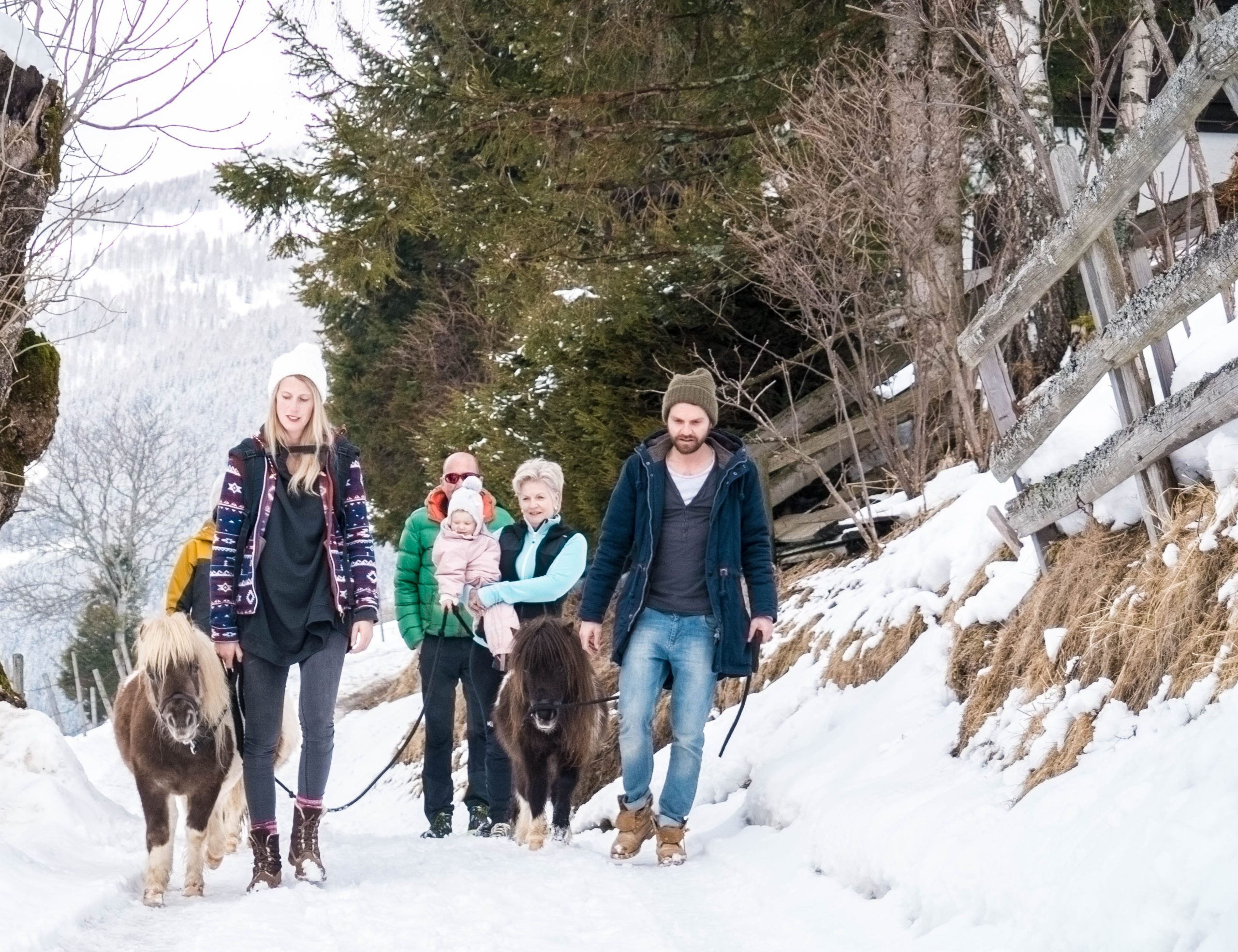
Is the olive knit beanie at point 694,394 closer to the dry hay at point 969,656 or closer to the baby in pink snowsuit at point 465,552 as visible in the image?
the dry hay at point 969,656

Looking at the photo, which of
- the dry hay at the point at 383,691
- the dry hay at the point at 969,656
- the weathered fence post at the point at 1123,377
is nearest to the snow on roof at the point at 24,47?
the weathered fence post at the point at 1123,377

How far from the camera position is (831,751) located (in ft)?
19.5

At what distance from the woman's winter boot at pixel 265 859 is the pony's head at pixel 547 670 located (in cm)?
151

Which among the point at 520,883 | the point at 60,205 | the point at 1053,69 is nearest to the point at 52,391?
the point at 60,205

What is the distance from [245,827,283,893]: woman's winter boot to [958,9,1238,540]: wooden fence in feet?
11.0

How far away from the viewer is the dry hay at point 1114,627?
397cm

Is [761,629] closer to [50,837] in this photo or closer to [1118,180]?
[1118,180]

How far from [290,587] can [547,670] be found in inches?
61.7

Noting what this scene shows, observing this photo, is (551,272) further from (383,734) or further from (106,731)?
(106,731)

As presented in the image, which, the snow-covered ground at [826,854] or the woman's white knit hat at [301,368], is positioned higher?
the woman's white knit hat at [301,368]

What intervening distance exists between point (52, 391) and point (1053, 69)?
976 centimetres

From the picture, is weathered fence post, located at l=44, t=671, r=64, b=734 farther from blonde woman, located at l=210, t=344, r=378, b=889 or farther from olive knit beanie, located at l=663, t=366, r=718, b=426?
olive knit beanie, located at l=663, t=366, r=718, b=426

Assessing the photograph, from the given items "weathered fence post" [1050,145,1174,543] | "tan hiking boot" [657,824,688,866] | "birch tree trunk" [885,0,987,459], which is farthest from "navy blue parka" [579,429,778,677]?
"birch tree trunk" [885,0,987,459]

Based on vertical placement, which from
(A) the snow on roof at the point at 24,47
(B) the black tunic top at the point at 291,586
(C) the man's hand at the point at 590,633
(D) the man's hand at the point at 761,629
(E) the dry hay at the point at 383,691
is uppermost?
(A) the snow on roof at the point at 24,47
